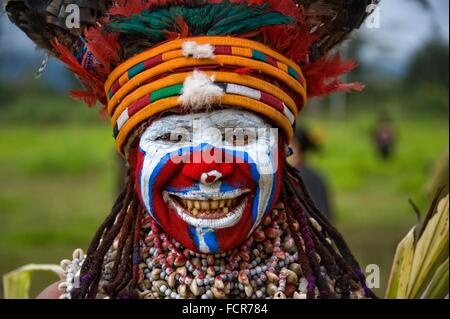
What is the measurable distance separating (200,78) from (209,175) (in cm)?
31

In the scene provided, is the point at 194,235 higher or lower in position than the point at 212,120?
lower

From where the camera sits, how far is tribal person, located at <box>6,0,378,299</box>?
7.87 feet

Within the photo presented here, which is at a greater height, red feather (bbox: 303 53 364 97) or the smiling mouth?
red feather (bbox: 303 53 364 97)

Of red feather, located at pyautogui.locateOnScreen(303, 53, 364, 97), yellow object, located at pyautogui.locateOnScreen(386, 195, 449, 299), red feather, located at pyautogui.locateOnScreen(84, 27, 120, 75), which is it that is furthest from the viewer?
yellow object, located at pyautogui.locateOnScreen(386, 195, 449, 299)

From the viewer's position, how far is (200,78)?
2367mm

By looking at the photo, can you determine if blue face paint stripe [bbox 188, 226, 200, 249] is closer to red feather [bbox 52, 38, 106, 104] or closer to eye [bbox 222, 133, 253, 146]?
eye [bbox 222, 133, 253, 146]

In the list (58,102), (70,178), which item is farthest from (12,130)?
(70,178)

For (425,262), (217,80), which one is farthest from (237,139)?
(425,262)

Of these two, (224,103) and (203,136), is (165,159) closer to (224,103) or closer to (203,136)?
(203,136)

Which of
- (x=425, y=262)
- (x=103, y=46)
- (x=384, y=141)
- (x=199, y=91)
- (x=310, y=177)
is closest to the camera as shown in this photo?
(x=199, y=91)

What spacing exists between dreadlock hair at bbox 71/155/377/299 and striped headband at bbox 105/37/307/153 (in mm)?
331

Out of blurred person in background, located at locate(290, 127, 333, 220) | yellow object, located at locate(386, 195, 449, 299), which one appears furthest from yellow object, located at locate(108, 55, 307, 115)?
blurred person in background, located at locate(290, 127, 333, 220)

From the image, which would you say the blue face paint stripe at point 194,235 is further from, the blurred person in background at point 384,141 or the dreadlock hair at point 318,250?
the blurred person in background at point 384,141
